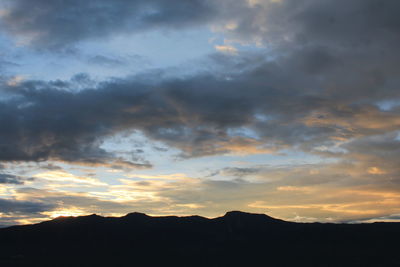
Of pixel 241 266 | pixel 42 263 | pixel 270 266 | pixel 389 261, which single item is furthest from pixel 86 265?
pixel 389 261

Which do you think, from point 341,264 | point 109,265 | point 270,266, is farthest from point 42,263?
point 341,264

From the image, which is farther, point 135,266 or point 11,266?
point 135,266

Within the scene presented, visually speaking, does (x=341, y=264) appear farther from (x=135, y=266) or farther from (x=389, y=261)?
(x=135, y=266)

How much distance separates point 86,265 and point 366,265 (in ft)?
491

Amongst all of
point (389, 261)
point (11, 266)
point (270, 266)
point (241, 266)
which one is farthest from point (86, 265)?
point (389, 261)

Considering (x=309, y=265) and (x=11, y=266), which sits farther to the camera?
(x=309, y=265)

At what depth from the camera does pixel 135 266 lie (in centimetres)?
19962

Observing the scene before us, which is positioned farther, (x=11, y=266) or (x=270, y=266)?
(x=270, y=266)

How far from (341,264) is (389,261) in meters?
26.3

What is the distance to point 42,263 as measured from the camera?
197 m

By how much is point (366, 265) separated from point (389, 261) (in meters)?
16.6

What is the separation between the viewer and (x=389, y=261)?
19600 cm

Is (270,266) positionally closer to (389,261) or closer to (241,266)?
(241,266)

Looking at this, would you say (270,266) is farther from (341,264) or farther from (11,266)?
(11,266)
